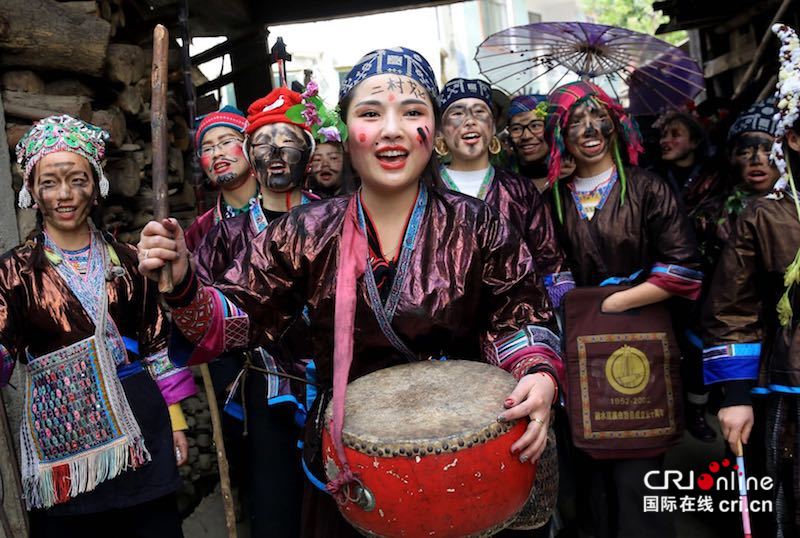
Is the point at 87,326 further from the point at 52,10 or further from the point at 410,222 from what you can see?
the point at 52,10

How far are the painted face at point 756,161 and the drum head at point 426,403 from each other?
8.14ft

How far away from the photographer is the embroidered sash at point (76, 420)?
259 cm

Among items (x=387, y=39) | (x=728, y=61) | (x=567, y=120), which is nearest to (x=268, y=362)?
(x=567, y=120)

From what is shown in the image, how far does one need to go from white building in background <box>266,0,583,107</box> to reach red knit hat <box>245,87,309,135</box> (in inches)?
537

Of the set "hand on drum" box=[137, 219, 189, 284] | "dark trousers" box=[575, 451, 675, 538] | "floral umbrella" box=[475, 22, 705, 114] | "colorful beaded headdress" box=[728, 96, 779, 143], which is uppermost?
"floral umbrella" box=[475, 22, 705, 114]

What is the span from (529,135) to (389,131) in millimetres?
2714

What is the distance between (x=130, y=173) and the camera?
4.54 metres

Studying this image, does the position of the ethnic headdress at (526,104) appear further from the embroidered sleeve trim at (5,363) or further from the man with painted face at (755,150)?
the embroidered sleeve trim at (5,363)

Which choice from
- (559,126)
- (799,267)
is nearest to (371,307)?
(799,267)

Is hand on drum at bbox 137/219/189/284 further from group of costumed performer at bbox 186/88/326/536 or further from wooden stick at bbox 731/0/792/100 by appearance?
wooden stick at bbox 731/0/792/100

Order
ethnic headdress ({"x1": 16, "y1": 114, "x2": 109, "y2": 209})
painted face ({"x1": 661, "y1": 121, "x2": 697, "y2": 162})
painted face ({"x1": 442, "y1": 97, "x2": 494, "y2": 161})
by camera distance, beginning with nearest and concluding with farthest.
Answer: ethnic headdress ({"x1": 16, "y1": 114, "x2": 109, "y2": 209})
painted face ({"x1": 442, "y1": 97, "x2": 494, "y2": 161})
painted face ({"x1": 661, "y1": 121, "x2": 697, "y2": 162})

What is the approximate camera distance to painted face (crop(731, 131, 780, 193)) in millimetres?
3738

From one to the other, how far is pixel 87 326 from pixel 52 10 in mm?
1984

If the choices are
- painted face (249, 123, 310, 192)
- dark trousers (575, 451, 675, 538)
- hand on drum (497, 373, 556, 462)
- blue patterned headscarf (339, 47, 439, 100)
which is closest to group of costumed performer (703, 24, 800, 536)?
dark trousers (575, 451, 675, 538)
